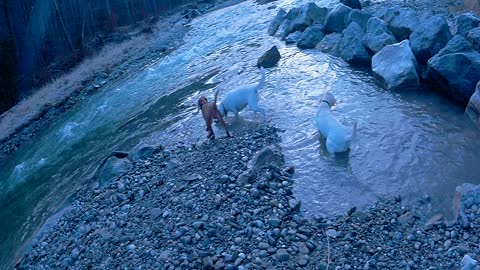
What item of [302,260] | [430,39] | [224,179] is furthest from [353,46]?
[302,260]

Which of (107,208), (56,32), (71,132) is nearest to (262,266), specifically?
(107,208)

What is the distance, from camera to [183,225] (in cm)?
695

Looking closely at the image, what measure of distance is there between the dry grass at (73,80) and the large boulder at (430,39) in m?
15.9

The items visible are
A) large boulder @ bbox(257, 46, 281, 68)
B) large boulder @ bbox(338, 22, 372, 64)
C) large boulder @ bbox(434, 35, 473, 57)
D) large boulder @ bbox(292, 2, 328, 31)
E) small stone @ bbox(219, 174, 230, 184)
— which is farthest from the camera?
large boulder @ bbox(292, 2, 328, 31)

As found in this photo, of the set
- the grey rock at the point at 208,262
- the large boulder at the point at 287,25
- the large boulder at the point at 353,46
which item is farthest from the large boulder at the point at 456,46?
the large boulder at the point at 287,25

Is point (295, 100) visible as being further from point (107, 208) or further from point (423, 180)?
point (107, 208)

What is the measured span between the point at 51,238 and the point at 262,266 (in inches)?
192

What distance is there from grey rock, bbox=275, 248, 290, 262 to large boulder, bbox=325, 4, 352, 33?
11809 mm

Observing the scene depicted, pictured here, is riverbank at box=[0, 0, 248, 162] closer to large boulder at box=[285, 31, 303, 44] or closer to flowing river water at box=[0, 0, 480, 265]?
flowing river water at box=[0, 0, 480, 265]

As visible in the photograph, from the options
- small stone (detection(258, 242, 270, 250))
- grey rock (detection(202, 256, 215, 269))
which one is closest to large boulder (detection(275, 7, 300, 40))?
small stone (detection(258, 242, 270, 250))

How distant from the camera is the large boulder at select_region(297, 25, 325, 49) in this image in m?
15.8

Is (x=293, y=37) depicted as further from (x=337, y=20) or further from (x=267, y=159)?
(x=267, y=159)

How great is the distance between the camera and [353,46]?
13344 millimetres

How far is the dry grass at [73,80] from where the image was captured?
19.9 m
